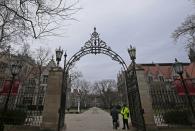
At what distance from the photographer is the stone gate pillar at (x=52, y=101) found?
10805mm

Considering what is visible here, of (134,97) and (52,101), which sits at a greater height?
(134,97)

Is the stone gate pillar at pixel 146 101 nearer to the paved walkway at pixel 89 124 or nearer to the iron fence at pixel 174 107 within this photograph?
the iron fence at pixel 174 107

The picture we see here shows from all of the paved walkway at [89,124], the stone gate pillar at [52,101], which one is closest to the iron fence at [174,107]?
the paved walkway at [89,124]

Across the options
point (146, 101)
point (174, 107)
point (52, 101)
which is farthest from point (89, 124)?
point (174, 107)

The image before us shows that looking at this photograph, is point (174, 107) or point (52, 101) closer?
point (52, 101)

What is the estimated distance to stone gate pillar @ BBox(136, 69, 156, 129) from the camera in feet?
35.6

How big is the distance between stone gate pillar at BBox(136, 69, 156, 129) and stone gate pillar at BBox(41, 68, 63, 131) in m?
5.14

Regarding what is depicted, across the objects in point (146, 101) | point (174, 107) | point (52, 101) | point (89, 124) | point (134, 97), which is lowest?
point (89, 124)

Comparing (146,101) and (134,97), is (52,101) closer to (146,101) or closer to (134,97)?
(134,97)

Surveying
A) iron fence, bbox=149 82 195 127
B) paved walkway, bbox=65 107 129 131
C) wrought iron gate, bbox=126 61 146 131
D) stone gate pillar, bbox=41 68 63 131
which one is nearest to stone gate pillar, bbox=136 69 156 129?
wrought iron gate, bbox=126 61 146 131

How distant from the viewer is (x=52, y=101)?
448 inches

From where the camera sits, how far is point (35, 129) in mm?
11305

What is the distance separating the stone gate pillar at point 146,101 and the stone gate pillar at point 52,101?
16.9ft

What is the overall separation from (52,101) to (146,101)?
19.0 ft
